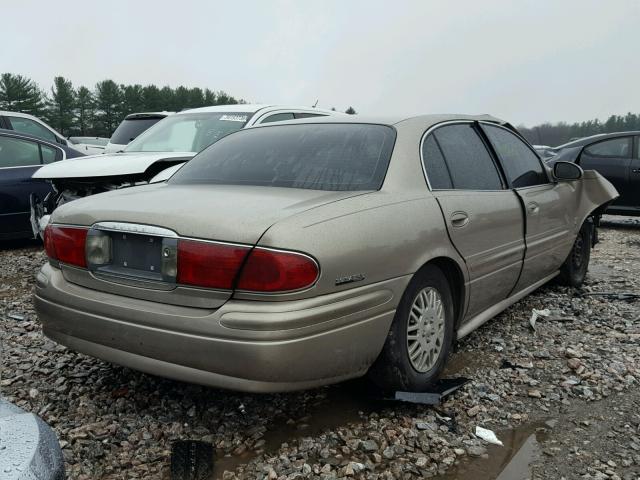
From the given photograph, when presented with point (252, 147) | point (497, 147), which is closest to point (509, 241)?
point (497, 147)

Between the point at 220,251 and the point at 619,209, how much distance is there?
885 centimetres

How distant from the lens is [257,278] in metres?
2.17

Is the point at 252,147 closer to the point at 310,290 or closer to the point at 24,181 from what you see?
the point at 310,290

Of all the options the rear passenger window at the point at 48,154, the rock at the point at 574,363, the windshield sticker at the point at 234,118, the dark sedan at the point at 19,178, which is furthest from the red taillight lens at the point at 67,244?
the rear passenger window at the point at 48,154

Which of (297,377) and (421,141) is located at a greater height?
(421,141)

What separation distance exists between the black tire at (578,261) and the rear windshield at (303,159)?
8.93 ft

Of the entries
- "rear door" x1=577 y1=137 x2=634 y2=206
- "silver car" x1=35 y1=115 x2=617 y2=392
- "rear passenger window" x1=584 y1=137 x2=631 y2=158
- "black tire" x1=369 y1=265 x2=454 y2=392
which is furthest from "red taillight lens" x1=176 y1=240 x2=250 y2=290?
"rear passenger window" x1=584 y1=137 x2=631 y2=158

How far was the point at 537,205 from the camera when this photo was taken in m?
4.02

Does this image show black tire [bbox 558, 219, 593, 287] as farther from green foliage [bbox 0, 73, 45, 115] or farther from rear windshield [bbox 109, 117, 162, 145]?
green foliage [bbox 0, 73, 45, 115]

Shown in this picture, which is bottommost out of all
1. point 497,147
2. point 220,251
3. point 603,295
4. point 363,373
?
point 603,295

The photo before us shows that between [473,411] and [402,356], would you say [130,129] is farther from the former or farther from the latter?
[473,411]

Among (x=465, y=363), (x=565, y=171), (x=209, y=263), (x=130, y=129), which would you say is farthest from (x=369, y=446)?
(x=130, y=129)

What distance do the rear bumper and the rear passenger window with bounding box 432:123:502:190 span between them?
3.40ft

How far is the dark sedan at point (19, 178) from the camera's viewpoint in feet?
20.7
